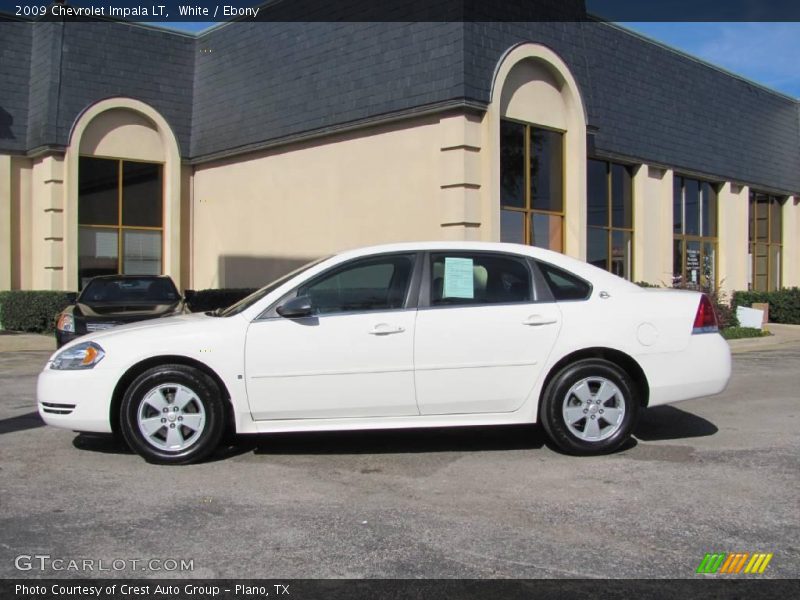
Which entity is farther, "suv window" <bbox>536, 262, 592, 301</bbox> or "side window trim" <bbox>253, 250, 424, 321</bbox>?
"suv window" <bbox>536, 262, 592, 301</bbox>

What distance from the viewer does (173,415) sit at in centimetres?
588

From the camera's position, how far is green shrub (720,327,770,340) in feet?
51.5

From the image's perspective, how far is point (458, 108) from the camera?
1322 cm

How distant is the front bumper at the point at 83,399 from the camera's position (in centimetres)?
585

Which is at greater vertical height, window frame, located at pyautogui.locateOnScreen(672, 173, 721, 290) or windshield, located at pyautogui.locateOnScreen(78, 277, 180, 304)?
window frame, located at pyautogui.locateOnScreen(672, 173, 721, 290)

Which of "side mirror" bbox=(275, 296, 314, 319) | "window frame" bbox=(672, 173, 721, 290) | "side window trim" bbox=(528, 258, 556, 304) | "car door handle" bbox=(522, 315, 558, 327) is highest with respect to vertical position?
"window frame" bbox=(672, 173, 721, 290)

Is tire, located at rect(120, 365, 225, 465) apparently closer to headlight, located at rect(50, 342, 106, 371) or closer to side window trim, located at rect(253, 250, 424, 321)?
headlight, located at rect(50, 342, 106, 371)

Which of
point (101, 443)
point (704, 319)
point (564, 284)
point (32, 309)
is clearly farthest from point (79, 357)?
point (32, 309)

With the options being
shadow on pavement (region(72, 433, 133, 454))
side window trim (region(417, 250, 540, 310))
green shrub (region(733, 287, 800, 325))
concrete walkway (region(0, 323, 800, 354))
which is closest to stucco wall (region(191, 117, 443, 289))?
concrete walkway (region(0, 323, 800, 354))

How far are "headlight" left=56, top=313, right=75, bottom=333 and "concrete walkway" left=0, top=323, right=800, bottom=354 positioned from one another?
3.58 metres

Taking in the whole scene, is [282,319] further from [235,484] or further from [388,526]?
[388,526]

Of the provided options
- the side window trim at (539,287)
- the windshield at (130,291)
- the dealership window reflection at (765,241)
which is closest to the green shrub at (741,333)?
Answer: the dealership window reflection at (765,241)

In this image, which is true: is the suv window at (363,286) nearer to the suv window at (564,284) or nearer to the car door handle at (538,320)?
the car door handle at (538,320)

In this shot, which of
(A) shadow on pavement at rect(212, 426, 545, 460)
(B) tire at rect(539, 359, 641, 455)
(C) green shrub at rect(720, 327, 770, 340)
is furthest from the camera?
(C) green shrub at rect(720, 327, 770, 340)
